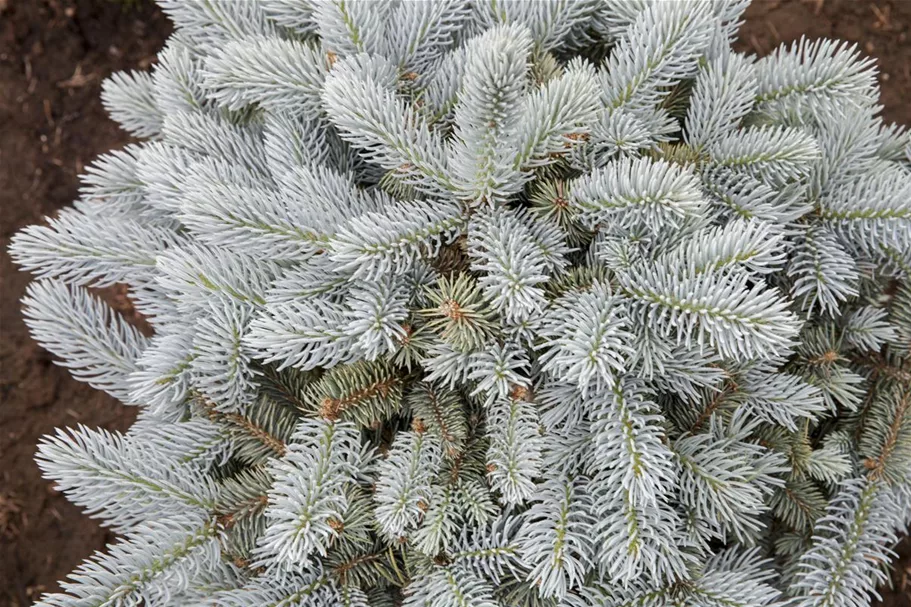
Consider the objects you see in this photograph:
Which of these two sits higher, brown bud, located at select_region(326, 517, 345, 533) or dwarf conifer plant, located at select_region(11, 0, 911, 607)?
dwarf conifer plant, located at select_region(11, 0, 911, 607)

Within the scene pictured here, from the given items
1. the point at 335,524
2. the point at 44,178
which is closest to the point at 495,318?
the point at 335,524

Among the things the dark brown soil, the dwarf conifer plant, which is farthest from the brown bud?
the dark brown soil

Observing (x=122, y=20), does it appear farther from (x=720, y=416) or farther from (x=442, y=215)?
(x=720, y=416)

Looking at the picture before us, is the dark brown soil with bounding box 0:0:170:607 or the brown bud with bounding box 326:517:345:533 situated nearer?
the brown bud with bounding box 326:517:345:533

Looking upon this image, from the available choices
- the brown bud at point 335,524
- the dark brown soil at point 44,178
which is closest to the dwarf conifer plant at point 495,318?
the brown bud at point 335,524

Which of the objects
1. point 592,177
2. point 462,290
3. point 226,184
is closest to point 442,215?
point 462,290

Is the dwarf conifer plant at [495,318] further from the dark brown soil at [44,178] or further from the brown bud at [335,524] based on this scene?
the dark brown soil at [44,178]

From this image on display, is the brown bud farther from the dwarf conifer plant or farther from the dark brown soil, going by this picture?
the dark brown soil

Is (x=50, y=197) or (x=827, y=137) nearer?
(x=827, y=137)
